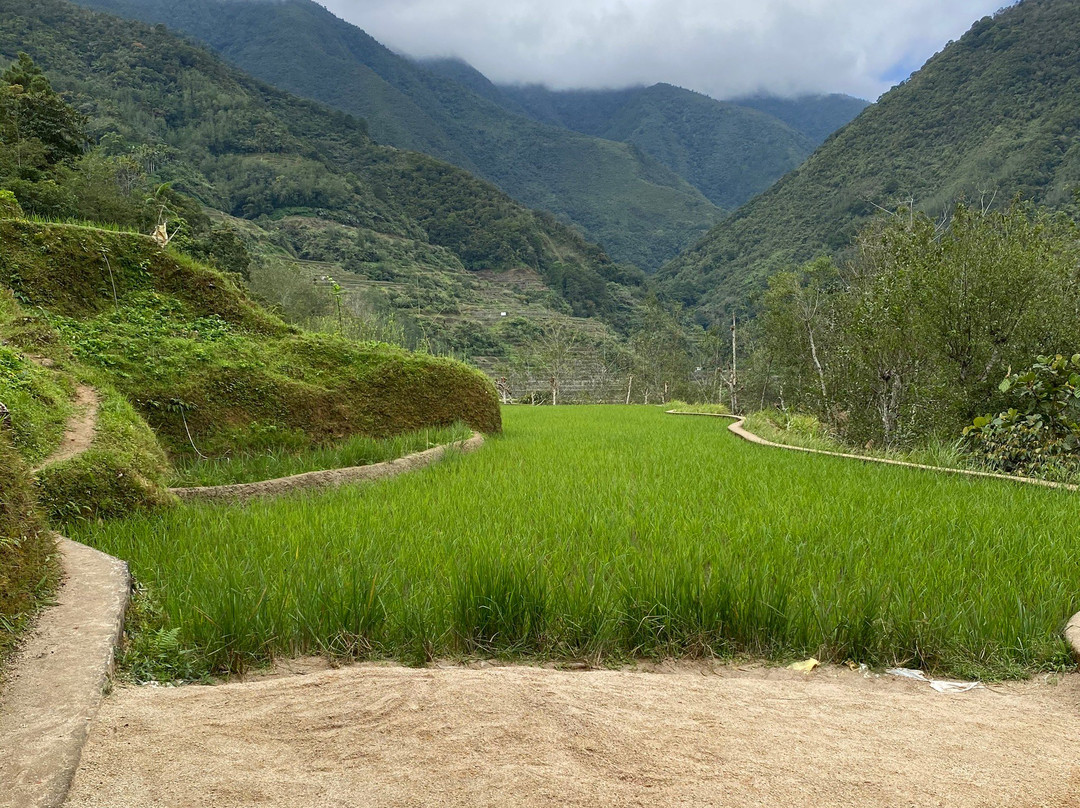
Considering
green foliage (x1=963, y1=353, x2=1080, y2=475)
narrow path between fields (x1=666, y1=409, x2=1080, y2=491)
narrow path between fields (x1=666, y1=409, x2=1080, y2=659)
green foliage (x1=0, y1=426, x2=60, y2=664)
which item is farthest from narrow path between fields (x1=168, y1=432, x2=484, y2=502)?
green foliage (x1=963, y1=353, x2=1080, y2=475)

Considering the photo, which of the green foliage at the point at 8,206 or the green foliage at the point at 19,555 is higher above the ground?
the green foliage at the point at 8,206

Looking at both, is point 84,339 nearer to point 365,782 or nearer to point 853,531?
point 365,782

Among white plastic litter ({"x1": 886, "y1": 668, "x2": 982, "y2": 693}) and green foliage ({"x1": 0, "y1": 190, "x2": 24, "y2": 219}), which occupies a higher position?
green foliage ({"x1": 0, "y1": 190, "x2": 24, "y2": 219})

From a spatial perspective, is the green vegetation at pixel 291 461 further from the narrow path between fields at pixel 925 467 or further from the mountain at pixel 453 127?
the mountain at pixel 453 127

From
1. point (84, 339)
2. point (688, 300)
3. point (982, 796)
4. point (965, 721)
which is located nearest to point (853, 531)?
point (965, 721)

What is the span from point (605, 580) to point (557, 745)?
4.21ft

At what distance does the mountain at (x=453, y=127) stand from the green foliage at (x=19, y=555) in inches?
4939

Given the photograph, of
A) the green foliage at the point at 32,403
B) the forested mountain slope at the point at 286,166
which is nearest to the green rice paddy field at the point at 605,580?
the green foliage at the point at 32,403

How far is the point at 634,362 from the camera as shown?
51.0 m

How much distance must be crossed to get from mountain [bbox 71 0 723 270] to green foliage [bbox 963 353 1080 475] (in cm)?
12001

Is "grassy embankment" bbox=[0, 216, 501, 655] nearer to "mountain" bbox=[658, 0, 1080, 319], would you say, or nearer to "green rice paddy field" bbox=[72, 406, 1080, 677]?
"green rice paddy field" bbox=[72, 406, 1080, 677]

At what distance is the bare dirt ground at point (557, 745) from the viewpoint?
4.70 ft

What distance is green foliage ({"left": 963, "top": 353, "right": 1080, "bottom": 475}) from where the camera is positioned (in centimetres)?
624

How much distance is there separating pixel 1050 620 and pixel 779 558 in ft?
3.58
